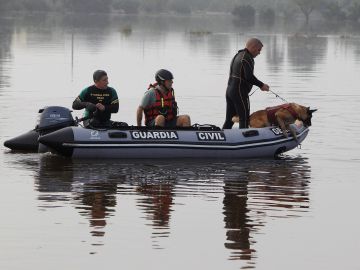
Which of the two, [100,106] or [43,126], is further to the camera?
[43,126]

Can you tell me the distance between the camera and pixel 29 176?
1491 cm

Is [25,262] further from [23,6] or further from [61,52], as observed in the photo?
[23,6]

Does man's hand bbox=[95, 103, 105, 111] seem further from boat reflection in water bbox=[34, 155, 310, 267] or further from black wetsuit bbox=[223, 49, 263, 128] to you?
black wetsuit bbox=[223, 49, 263, 128]

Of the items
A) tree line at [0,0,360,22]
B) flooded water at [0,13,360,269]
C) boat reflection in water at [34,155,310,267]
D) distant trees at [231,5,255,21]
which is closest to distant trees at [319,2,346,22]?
tree line at [0,0,360,22]

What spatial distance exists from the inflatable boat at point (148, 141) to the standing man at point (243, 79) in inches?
21.4

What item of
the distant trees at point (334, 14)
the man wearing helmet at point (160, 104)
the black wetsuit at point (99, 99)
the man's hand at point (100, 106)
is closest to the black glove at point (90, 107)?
the man's hand at point (100, 106)

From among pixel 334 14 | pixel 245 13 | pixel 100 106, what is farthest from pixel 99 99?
pixel 245 13

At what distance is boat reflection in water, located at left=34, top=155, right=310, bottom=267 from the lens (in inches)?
479

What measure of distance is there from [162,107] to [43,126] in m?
1.74

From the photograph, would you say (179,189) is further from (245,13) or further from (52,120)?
(245,13)

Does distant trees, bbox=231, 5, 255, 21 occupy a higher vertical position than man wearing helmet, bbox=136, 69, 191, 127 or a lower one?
higher

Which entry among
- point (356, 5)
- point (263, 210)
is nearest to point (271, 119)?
point (263, 210)

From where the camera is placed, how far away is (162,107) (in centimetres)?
1672

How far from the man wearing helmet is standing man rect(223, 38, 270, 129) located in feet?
3.01
